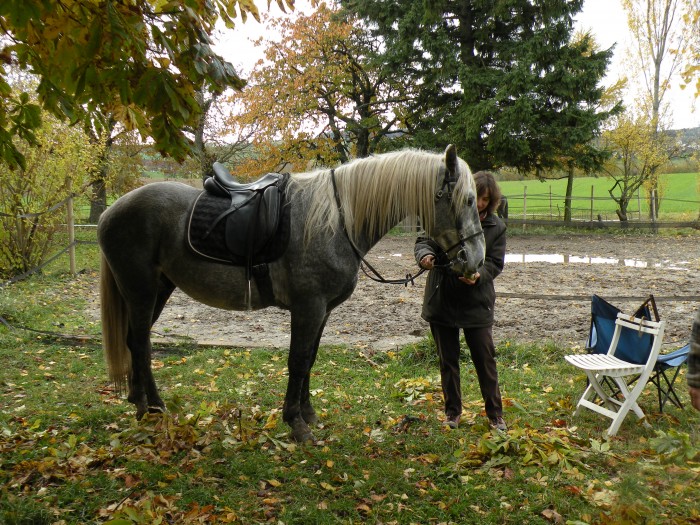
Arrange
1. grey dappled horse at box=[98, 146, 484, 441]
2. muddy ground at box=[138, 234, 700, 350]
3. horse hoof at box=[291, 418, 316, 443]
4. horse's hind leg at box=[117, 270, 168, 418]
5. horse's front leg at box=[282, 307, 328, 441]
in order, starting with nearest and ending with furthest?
grey dappled horse at box=[98, 146, 484, 441] < horse's front leg at box=[282, 307, 328, 441] < horse hoof at box=[291, 418, 316, 443] < horse's hind leg at box=[117, 270, 168, 418] < muddy ground at box=[138, 234, 700, 350]

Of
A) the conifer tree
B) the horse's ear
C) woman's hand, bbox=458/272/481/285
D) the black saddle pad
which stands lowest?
woman's hand, bbox=458/272/481/285

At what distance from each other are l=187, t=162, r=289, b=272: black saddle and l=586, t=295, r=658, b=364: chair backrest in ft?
9.29

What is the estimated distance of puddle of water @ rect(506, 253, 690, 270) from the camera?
1163 cm

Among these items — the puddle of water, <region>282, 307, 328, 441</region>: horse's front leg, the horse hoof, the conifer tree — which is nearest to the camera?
<region>282, 307, 328, 441</region>: horse's front leg

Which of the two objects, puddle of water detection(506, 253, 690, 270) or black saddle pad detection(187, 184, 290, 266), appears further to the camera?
puddle of water detection(506, 253, 690, 270)

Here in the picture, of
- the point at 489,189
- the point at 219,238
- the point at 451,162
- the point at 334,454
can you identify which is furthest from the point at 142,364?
the point at 489,189

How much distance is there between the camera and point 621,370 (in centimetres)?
377

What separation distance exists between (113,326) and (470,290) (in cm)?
269

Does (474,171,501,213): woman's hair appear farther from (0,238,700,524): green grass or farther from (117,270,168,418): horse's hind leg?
A: (117,270,168,418): horse's hind leg

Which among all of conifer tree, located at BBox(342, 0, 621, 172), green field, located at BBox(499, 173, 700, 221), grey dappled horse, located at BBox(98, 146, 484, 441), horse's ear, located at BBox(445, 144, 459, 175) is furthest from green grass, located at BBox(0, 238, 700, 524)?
green field, located at BBox(499, 173, 700, 221)

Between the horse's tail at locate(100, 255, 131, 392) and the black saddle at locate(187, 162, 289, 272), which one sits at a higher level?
the black saddle at locate(187, 162, 289, 272)

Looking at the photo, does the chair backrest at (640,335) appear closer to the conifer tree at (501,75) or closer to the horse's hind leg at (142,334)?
the horse's hind leg at (142,334)

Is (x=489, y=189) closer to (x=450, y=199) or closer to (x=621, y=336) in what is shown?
(x=450, y=199)

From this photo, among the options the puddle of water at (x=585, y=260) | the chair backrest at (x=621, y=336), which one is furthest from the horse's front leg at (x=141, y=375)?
the puddle of water at (x=585, y=260)
